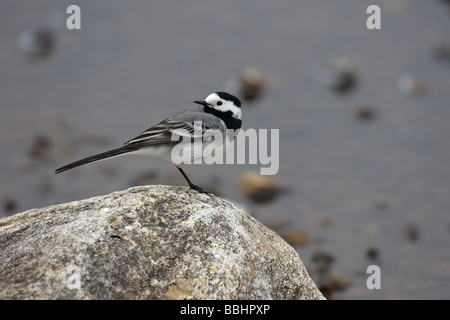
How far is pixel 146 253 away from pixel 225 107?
7.72 feet

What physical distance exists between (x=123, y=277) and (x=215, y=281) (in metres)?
0.67

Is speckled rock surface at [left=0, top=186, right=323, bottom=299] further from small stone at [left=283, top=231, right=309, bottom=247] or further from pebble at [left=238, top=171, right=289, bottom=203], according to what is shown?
pebble at [left=238, top=171, right=289, bottom=203]

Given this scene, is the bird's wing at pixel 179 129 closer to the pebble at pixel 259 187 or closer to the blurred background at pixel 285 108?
the blurred background at pixel 285 108

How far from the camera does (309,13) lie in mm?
16609

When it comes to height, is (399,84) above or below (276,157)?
above

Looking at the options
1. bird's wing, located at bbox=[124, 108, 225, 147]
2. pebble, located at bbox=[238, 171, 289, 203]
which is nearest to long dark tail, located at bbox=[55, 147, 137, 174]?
bird's wing, located at bbox=[124, 108, 225, 147]

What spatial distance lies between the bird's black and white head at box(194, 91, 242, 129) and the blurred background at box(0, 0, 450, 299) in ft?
13.8

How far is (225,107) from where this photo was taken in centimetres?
666

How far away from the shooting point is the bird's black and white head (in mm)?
6629

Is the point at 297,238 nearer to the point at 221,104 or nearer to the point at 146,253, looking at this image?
the point at 221,104

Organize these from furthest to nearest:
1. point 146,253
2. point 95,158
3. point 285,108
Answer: point 285,108, point 95,158, point 146,253

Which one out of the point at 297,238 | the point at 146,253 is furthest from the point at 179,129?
the point at 297,238
